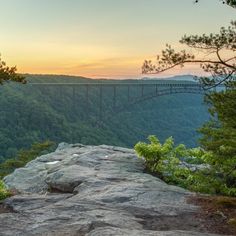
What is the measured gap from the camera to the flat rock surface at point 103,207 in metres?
8.73

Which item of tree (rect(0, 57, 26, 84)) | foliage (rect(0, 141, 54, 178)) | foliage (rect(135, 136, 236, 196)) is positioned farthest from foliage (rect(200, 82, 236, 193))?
foliage (rect(0, 141, 54, 178))

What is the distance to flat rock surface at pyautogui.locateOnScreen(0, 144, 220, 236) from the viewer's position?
28.6ft

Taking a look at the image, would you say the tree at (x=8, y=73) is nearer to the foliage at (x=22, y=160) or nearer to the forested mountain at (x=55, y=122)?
the foliage at (x=22, y=160)

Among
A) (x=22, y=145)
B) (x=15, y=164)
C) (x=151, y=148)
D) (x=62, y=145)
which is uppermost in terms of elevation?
(x=151, y=148)

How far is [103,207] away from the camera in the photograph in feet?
34.8

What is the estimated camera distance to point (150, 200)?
11.3 metres

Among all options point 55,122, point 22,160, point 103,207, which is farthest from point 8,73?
point 55,122

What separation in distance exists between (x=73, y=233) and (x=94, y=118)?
163099 mm

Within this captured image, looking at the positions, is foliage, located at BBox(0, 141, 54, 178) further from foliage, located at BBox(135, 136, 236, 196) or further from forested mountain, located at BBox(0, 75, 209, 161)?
forested mountain, located at BBox(0, 75, 209, 161)

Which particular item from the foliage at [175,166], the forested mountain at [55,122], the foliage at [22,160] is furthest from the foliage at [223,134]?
the forested mountain at [55,122]

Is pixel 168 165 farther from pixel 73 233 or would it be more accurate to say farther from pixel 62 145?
pixel 62 145

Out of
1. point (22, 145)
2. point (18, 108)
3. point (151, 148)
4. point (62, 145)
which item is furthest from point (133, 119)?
point (151, 148)

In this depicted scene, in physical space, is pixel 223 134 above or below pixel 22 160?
above

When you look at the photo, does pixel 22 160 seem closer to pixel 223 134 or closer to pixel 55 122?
pixel 223 134
